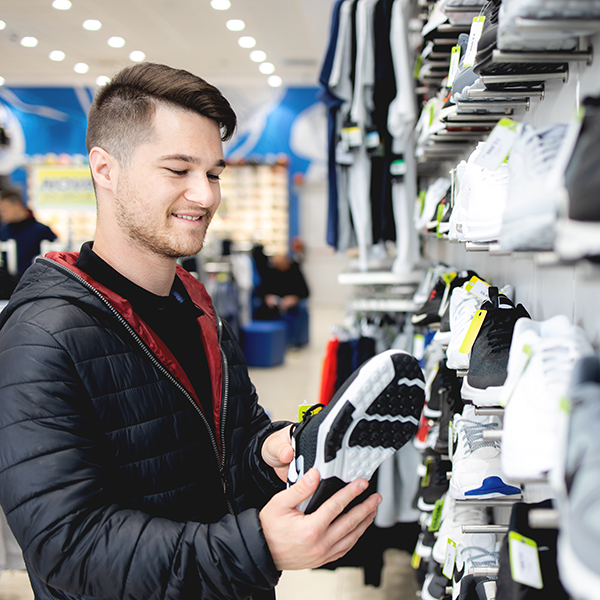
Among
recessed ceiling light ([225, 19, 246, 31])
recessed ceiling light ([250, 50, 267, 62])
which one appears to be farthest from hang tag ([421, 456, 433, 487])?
recessed ceiling light ([250, 50, 267, 62])

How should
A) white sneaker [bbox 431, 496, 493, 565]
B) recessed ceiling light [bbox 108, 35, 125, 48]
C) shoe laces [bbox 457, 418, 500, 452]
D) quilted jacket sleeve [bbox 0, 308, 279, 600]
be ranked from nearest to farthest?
quilted jacket sleeve [bbox 0, 308, 279, 600] → shoe laces [bbox 457, 418, 500, 452] → white sneaker [bbox 431, 496, 493, 565] → recessed ceiling light [bbox 108, 35, 125, 48]

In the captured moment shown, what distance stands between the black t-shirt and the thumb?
1.20 ft

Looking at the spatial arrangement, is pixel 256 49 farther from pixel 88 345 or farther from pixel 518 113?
pixel 88 345

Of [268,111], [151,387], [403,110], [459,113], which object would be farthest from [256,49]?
[151,387]

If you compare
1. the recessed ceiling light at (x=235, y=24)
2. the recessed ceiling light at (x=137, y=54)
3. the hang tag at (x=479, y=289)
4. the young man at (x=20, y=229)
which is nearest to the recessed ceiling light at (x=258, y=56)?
the recessed ceiling light at (x=235, y=24)

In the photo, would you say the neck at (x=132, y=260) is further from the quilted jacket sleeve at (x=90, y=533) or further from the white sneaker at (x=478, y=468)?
the white sneaker at (x=478, y=468)

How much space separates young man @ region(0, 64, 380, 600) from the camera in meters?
0.86

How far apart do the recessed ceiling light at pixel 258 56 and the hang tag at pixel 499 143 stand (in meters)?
8.56

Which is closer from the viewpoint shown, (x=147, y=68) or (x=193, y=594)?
(x=193, y=594)

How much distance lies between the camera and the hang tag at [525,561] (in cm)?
78

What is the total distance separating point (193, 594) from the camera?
870 mm

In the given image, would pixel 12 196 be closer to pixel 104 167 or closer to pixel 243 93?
pixel 104 167

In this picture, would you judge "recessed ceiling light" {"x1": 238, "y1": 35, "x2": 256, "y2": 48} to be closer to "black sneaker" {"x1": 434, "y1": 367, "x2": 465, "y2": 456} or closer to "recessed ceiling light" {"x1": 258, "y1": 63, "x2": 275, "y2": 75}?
"recessed ceiling light" {"x1": 258, "y1": 63, "x2": 275, "y2": 75}

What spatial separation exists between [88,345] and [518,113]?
1191 millimetres
